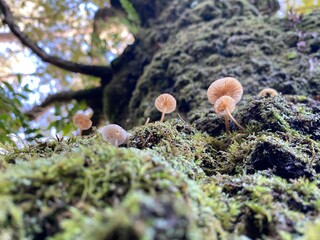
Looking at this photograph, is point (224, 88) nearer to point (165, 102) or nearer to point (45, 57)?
point (165, 102)

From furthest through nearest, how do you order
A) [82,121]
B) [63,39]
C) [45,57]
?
[63,39] < [45,57] < [82,121]

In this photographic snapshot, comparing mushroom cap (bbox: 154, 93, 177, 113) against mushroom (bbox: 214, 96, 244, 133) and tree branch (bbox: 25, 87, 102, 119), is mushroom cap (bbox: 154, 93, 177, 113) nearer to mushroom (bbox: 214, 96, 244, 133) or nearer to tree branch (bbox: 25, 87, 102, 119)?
mushroom (bbox: 214, 96, 244, 133)

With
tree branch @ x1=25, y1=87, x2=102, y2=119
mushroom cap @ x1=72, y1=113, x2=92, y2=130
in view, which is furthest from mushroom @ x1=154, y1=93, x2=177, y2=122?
tree branch @ x1=25, y1=87, x2=102, y2=119

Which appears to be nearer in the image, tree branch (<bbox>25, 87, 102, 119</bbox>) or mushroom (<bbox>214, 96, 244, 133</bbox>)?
mushroom (<bbox>214, 96, 244, 133</bbox>)

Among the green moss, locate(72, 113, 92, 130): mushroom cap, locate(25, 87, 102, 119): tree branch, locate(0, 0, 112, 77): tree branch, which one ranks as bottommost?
the green moss

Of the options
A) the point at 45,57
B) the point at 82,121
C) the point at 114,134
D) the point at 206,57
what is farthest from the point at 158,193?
the point at 45,57

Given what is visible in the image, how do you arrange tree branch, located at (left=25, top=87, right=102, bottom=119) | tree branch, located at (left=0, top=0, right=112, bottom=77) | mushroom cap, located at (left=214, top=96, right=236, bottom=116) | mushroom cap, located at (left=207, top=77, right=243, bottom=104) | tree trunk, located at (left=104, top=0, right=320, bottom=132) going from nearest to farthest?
1. mushroom cap, located at (left=214, top=96, right=236, bottom=116)
2. mushroom cap, located at (left=207, top=77, right=243, bottom=104)
3. tree trunk, located at (left=104, top=0, right=320, bottom=132)
4. tree branch, located at (left=0, top=0, right=112, bottom=77)
5. tree branch, located at (left=25, top=87, right=102, bottom=119)
